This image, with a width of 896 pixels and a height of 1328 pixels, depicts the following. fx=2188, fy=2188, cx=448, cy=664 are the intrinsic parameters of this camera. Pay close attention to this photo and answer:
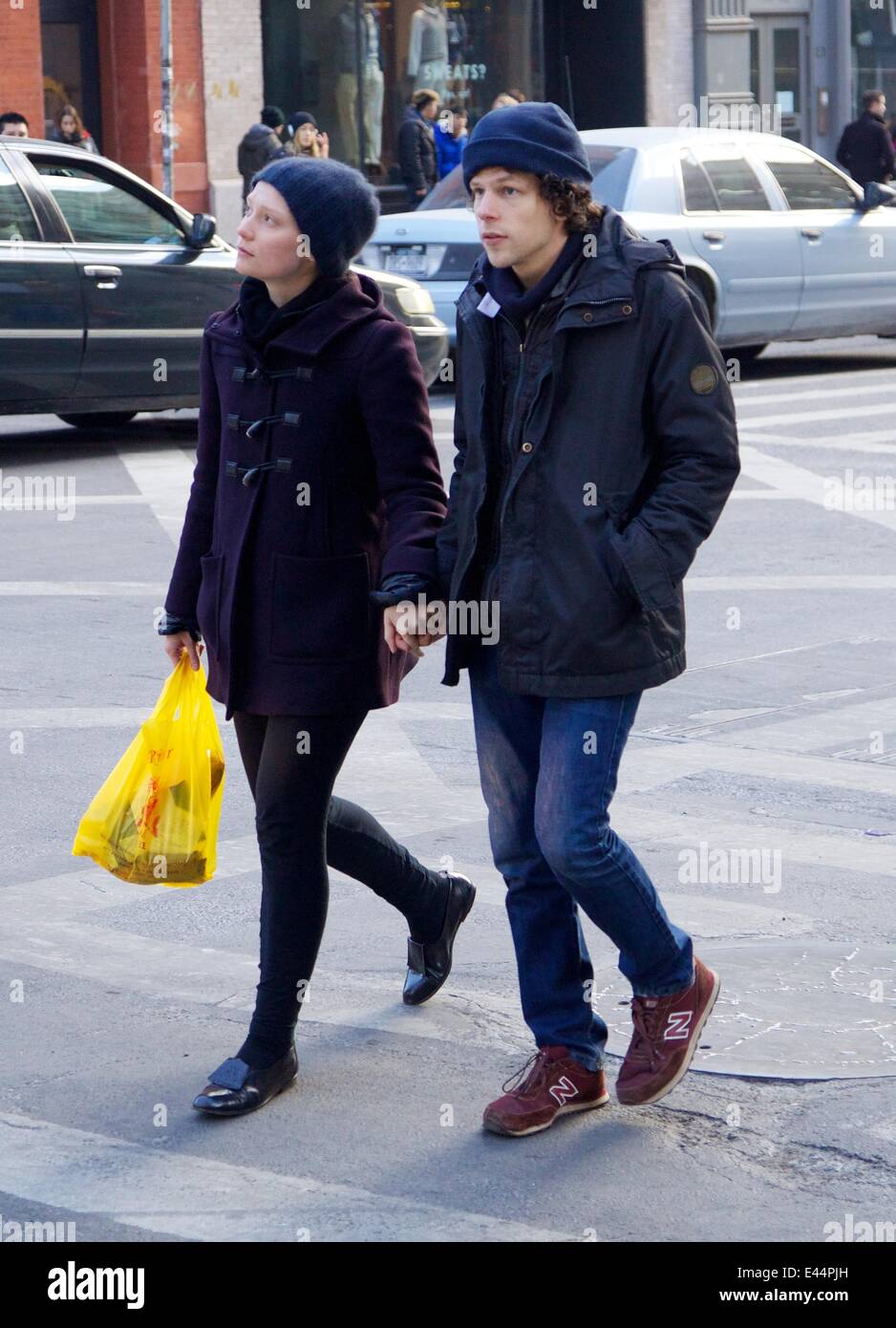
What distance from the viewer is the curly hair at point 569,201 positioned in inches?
147

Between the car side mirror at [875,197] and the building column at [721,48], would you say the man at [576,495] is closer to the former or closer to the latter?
the car side mirror at [875,197]

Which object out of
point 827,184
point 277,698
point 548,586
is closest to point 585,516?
point 548,586

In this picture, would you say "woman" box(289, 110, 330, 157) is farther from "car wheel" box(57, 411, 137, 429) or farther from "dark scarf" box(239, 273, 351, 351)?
"dark scarf" box(239, 273, 351, 351)

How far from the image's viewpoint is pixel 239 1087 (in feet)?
13.1

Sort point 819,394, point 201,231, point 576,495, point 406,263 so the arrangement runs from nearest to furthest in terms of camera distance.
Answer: point 576,495, point 201,231, point 406,263, point 819,394

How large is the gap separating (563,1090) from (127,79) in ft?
69.8

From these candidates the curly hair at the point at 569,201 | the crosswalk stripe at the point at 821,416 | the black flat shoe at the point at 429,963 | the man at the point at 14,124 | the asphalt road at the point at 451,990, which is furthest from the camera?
the man at the point at 14,124

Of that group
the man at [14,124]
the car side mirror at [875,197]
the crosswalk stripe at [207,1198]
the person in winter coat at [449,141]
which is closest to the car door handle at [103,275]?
the car side mirror at [875,197]

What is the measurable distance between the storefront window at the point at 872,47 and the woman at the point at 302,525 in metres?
28.1

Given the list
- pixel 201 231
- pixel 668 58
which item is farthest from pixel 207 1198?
pixel 668 58

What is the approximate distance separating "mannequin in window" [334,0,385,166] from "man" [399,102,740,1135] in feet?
73.2

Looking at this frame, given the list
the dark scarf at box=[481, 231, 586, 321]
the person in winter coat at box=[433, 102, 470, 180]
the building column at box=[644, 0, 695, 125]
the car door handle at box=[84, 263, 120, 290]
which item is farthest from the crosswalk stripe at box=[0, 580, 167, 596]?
the building column at box=[644, 0, 695, 125]

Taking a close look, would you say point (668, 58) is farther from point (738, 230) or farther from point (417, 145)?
point (738, 230)

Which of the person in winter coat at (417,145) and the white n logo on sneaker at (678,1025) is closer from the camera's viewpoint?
the white n logo on sneaker at (678,1025)
